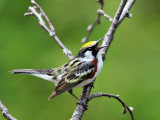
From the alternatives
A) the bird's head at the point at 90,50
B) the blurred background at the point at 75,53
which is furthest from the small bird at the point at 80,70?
the blurred background at the point at 75,53

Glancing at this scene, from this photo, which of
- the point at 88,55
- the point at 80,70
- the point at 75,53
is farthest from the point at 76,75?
the point at 75,53

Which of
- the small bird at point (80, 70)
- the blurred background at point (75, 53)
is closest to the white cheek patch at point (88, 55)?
the small bird at point (80, 70)

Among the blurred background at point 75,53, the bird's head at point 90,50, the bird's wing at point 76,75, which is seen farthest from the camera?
the blurred background at point 75,53

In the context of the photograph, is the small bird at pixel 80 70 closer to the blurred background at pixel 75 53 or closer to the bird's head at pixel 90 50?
the bird's head at pixel 90 50

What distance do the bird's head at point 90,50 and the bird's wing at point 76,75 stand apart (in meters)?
0.08

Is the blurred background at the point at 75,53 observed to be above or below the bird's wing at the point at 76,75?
above

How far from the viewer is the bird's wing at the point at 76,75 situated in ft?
14.1

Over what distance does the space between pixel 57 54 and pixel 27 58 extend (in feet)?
1.28

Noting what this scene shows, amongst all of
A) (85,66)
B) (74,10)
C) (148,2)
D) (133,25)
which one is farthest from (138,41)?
(85,66)

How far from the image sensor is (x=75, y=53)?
17.6ft

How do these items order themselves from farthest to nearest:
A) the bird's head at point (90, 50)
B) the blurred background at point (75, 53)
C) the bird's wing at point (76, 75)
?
the blurred background at point (75, 53)
the bird's head at point (90, 50)
the bird's wing at point (76, 75)

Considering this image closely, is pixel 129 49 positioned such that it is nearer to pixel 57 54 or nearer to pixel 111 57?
pixel 111 57

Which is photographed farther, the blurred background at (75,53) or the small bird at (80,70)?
the blurred background at (75,53)

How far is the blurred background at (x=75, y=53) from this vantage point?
16.5ft
